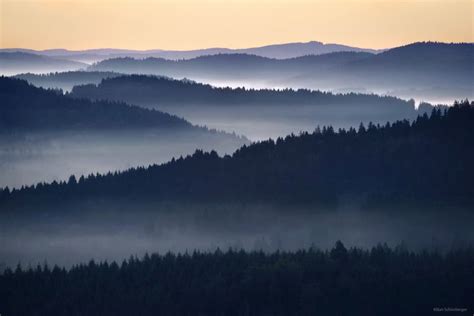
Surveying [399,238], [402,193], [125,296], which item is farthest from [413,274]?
[402,193]

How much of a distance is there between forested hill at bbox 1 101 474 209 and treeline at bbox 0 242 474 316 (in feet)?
165

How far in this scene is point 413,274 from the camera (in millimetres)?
114750

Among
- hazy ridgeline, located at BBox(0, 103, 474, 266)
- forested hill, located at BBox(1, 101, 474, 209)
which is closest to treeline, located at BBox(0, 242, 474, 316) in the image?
hazy ridgeline, located at BBox(0, 103, 474, 266)

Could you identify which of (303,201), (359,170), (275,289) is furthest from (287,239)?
(275,289)

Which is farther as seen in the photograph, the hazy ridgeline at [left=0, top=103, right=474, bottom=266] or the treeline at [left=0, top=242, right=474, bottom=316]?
the hazy ridgeline at [left=0, top=103, right=474, bottom=266]

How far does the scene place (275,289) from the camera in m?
116

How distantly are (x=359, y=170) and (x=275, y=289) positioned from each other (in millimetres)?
71493

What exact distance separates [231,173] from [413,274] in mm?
85441

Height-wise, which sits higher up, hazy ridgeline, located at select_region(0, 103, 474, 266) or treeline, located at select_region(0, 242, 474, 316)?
hazy ridgeline, located at select_region(0, 103, 474, 266)

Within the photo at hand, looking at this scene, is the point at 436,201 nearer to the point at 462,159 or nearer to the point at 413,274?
the point at 462,159

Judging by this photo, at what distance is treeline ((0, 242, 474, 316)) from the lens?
364ft

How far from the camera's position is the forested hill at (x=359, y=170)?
6978 inches

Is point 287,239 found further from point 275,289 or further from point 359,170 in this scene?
point 275,289

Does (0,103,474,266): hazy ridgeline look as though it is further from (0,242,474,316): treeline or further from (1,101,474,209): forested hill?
(0,242,474,316): treeline
